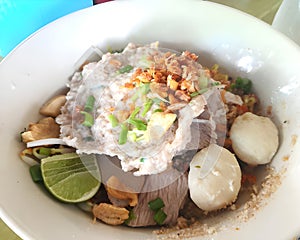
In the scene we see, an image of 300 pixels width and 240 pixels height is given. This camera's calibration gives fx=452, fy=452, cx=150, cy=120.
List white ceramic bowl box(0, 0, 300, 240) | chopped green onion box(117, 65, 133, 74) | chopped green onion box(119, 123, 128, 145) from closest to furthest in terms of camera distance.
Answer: white ceramic bowl box(0, 0, 300, 240) → chopped green onion box(119, 123, 128, 145) → chopped green onion box(117, 65, 133, 74)

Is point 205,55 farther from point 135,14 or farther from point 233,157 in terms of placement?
point 233,157

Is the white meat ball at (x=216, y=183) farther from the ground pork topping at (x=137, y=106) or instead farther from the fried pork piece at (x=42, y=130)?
the fried pork piece at (x=42, y=130)

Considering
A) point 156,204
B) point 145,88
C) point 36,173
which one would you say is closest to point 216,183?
point 156,204

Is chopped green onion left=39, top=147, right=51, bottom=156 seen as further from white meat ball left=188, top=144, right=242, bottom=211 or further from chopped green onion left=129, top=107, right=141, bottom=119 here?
white meat ball left=188, top=144, right=242, bottom=211

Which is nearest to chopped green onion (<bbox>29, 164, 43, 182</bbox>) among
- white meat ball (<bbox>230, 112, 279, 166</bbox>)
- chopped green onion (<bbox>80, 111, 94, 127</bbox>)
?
chopped green onion (<bbox>80, 111, 94, 127</bbox>)

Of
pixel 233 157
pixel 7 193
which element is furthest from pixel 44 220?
pixel 233 157

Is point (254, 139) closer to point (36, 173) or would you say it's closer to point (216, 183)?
point (216, 183)
